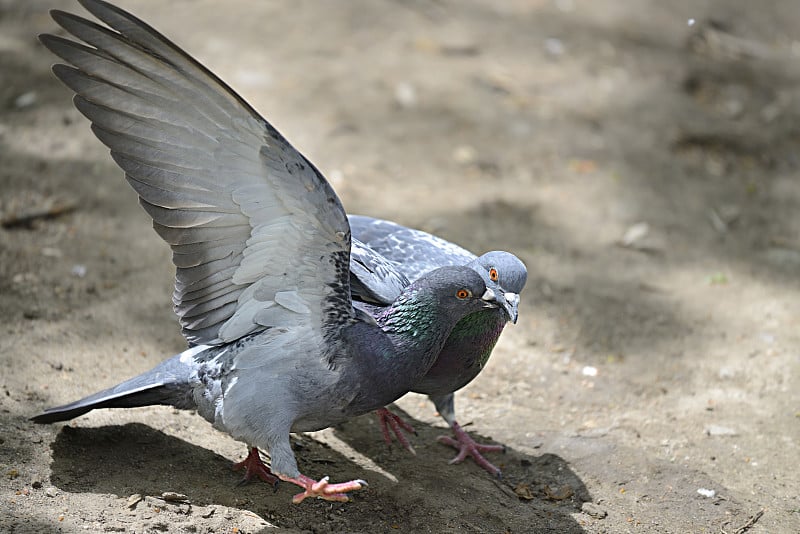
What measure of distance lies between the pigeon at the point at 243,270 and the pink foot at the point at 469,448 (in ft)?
2.40

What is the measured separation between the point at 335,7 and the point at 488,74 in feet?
5.06

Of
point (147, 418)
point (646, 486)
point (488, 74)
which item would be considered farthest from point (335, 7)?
point (646, 486)

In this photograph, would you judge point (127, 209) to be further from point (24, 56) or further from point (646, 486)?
point (646, 486)

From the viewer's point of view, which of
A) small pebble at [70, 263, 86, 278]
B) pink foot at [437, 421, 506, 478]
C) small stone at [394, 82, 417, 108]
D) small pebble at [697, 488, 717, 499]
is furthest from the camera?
small stone at [394, 82, 417, 108]

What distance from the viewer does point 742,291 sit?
560cm

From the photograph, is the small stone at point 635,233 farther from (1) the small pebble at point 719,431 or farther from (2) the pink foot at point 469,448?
(2) the pink foot at point 469,448

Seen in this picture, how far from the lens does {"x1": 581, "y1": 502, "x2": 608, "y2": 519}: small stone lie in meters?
3.77

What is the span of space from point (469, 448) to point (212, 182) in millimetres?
1809

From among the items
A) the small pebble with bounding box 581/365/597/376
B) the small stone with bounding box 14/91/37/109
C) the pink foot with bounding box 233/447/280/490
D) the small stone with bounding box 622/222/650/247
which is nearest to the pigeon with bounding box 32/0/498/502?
the pink foot with bounding box 233/447/280/490

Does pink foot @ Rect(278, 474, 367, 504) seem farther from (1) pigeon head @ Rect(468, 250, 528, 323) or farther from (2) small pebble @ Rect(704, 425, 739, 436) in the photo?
(2) small pebble @ Rect(704, 425, 739, 436)

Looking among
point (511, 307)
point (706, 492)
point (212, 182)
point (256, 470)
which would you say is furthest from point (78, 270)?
point (706, 492)

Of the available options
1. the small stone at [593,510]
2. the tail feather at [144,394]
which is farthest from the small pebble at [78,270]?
the small stone at [593,510]

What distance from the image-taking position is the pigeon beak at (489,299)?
3518 millimetres

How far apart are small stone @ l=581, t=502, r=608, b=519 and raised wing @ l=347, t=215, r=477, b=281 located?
1.20 meters
